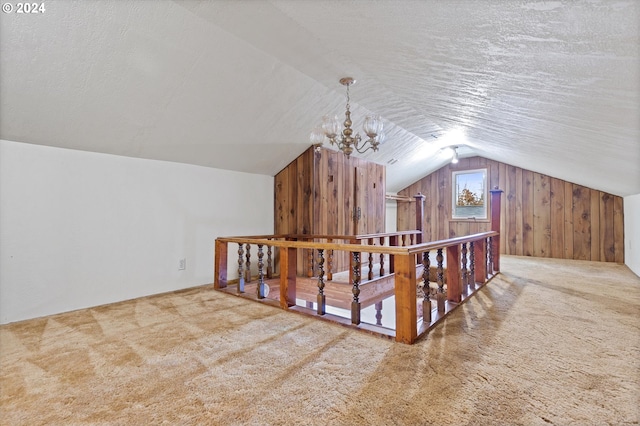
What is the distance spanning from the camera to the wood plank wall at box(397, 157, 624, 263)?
528cm

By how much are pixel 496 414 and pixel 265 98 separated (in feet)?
9.84

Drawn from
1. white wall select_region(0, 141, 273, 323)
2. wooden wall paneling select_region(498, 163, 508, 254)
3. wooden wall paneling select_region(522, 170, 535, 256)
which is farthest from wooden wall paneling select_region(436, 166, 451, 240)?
white wall select_region(0, 141, 273, 323)

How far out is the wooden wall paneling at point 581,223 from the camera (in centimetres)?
545

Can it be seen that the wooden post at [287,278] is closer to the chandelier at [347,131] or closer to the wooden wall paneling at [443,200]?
the chandelier at [347,131]

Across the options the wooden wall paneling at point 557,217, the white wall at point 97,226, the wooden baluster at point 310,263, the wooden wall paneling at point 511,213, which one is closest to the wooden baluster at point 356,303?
the wooden baluster at point 310,263

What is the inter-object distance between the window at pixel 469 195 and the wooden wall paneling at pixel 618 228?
6.82 ft

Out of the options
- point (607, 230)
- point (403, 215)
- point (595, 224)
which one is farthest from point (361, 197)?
point (607, 230)

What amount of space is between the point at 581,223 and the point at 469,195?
2.07m

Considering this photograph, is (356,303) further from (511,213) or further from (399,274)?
(511,213)

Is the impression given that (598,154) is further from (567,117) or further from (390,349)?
(390,349)

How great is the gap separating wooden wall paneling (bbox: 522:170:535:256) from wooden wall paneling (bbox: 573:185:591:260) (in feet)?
2.24

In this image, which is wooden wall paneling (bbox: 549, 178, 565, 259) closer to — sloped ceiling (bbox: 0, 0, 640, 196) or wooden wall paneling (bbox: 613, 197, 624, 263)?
wooden wall paneling (bbox: 613, 197, 624, 263)

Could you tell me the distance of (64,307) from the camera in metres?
2.59

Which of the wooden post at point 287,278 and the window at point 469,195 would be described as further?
the window at point 469,195
